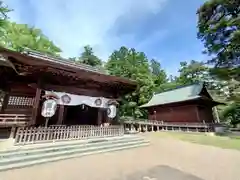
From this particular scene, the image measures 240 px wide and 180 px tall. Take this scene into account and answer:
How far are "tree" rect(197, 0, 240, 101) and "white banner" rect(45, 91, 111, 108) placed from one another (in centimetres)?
1198

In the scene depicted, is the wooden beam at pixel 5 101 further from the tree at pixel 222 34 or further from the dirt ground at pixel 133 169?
the tree at pixel 222 34

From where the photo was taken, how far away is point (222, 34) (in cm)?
1534

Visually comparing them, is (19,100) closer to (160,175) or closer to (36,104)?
(36,104)

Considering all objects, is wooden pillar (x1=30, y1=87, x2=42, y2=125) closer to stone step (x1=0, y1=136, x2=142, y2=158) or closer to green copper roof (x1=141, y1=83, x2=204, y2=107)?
stone step (x1=0, y1=136, x2=142, y2=158)

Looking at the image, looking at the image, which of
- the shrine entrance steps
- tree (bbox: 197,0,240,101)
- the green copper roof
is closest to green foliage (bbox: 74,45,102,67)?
the green copper roof

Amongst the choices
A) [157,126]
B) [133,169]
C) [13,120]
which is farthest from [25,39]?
[133,169]

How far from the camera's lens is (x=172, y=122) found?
65.1 ft

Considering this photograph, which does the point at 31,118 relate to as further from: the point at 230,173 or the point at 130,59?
the point at 130,59

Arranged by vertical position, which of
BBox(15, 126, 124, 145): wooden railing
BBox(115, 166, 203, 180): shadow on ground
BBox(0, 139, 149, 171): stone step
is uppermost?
BBox(15, 126, 124, 145): wooden railing

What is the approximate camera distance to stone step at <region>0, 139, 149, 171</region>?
4.74 metres

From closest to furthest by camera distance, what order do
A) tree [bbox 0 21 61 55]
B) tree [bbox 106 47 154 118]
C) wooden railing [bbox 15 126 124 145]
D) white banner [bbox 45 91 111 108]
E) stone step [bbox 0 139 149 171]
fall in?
stone step [bbox 0 139 149 171] → wooden railing [bbox 15 126 124 145] → white banner [bbox 45 91 111 108] → tree [bbox 0 21 61 55] → tree [bbox 106 47 154 118]

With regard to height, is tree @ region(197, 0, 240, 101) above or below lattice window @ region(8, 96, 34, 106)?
above

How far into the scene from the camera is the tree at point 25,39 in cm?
1840

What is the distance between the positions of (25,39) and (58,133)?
18154mm
